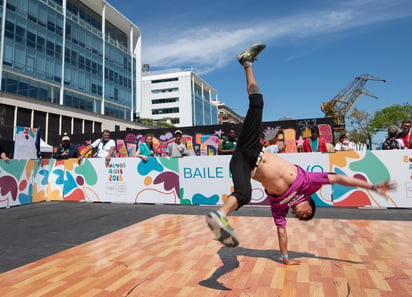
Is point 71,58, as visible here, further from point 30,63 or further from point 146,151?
point 146,151

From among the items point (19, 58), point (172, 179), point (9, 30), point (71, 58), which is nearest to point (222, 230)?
point (172, 179)

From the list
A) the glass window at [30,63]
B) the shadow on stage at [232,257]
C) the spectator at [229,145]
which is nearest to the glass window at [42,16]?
the glass window at [30,63]

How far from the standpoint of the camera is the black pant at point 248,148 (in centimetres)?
264

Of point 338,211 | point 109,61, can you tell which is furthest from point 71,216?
point 109,61

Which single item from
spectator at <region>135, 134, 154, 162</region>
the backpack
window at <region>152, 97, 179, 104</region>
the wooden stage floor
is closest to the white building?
window at <region>152, 97, 179, 104</region>

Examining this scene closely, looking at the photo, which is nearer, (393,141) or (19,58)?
(393,141)

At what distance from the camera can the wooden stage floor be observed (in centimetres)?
255

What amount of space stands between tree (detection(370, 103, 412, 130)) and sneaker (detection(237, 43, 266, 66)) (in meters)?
44.5

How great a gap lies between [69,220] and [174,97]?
230 feet

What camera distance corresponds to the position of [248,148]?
282 cm

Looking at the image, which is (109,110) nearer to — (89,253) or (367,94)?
(89,253)

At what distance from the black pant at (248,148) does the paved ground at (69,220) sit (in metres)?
3.03

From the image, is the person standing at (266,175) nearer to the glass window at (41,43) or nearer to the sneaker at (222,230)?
the sneaker at (222,230)

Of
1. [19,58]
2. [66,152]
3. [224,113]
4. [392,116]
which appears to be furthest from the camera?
[224,113]
